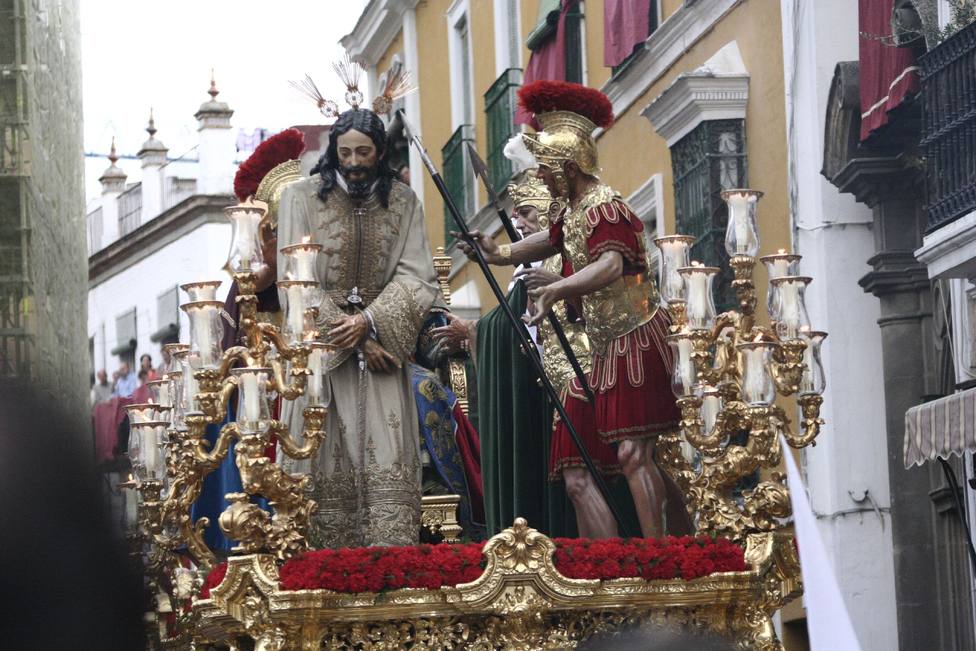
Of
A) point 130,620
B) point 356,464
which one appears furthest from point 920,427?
point 130,620

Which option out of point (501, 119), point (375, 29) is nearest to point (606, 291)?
point (501, 119)

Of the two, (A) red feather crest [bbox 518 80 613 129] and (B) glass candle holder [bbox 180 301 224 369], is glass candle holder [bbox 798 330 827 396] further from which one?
(B) glass candle holder [bbox 180 301 224 369]

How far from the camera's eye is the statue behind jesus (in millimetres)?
7234

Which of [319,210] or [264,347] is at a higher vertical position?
[319,210]

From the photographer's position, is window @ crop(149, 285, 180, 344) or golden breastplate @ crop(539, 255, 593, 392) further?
window @ crop(149, 285, 180, 344)

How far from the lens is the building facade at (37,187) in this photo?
1644 centimetres

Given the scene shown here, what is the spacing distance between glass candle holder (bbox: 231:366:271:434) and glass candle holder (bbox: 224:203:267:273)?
580 millimetres

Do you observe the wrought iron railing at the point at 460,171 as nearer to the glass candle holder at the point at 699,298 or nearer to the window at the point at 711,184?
the window at the point at 711,184

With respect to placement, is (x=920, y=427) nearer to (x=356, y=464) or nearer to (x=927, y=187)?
(x=927, y=187)

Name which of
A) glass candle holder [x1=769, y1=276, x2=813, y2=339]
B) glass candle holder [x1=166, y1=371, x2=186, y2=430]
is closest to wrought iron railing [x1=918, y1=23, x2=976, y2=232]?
glass candle holder [x1=769, y1=276, x2=813, y2=339]

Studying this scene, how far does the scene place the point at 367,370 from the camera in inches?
290

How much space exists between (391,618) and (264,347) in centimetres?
100

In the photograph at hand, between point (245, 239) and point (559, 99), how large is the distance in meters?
1.60

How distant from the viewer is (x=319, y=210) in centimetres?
744
